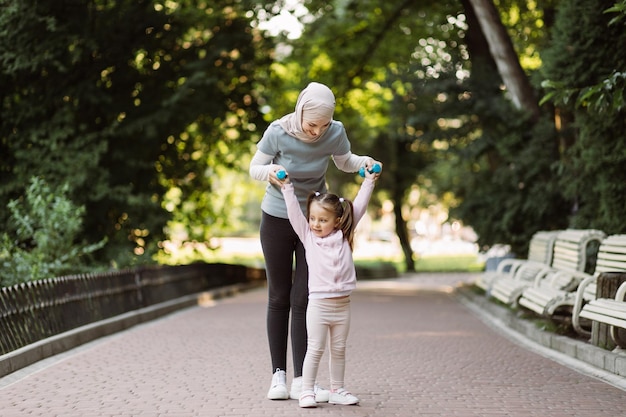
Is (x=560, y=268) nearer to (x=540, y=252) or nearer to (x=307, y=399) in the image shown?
(x=540, y=252)

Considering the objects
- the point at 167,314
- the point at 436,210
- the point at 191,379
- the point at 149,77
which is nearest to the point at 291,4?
the point at 149,77

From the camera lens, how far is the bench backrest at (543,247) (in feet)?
41.9

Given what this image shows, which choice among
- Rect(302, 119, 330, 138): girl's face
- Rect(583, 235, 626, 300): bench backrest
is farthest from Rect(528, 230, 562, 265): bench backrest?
Rect(302, 119, 330, 138): girl's face

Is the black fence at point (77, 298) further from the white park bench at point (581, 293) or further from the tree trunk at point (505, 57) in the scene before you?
the tree trunk at point (505, 57)

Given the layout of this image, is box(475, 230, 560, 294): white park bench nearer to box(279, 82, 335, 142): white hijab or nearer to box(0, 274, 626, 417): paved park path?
box(0, 274, 626, 417): paved park path

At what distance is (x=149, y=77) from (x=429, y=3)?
6.77 metres

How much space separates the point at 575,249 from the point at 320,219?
19.7ft

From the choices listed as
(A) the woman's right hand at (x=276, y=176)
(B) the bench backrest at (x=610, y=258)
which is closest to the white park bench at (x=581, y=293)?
(B) the bench backrest at (x=610, y=258)

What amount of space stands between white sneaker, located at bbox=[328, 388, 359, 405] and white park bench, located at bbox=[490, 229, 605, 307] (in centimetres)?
505

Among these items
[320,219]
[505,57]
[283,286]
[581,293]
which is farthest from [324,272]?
[505,57]

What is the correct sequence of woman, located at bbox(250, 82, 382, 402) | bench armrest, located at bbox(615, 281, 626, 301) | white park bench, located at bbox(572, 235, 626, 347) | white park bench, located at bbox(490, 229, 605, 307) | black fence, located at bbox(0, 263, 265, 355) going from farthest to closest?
white park bench, located at bbox(490, 229, 605, 307) → black fence, located at bbox(0, 263, 265, 355) → bench armrest, located at bbox(615, 281, 626, 301) → white park bench, located at bbox(572, 235, 626, 347) → woman, located at bbox(250, 82, 382, 402)

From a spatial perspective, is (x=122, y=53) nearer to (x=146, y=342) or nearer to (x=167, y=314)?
(x=167, y=314)

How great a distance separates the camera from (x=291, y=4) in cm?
1916

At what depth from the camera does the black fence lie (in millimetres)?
8758
